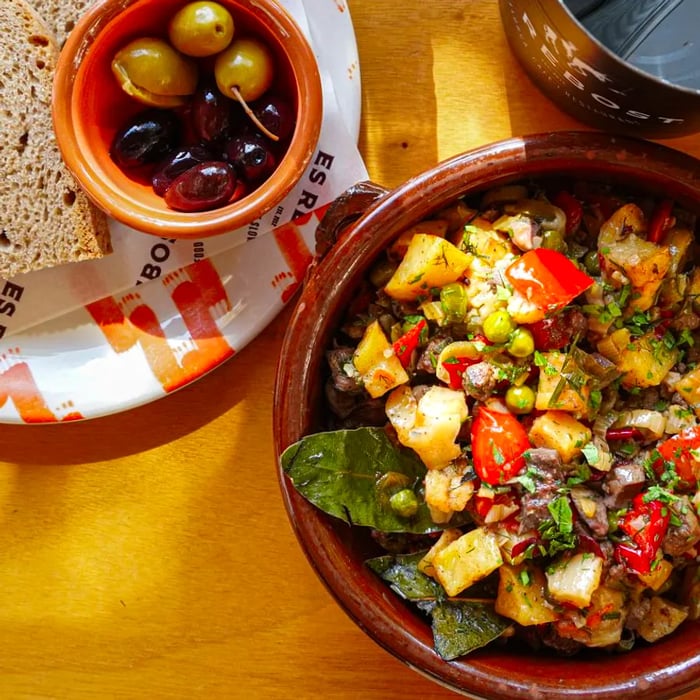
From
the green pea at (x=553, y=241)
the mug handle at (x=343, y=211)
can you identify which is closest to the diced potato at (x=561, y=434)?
the green pea at (x=553, y=241)

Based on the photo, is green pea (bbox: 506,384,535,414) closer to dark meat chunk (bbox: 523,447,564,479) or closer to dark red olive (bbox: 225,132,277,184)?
dark meat chunk (bbox: 523,447,564,479)

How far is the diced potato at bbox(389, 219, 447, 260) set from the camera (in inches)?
74.4

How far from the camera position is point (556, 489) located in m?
1.77

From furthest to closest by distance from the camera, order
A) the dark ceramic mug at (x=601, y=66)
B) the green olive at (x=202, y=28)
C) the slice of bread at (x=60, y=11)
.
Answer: the slice of bread at (x=60, y=11)
the green olive at (x=202, y=28)
the dark ceramic mug at (x=601, y=66)

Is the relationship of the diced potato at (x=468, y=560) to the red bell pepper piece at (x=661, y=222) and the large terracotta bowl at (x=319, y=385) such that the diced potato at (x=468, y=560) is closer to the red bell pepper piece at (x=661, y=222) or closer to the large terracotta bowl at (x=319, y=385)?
the large terracotta bowl at (x=319, y=385)

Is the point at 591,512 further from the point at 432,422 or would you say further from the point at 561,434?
the point at 432,422

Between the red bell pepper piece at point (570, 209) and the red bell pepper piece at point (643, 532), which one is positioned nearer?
the red bell pepper piece at point (643, 532)

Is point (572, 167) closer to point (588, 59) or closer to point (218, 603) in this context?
point (588, 59)

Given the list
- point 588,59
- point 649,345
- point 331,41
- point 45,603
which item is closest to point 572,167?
point 588,59

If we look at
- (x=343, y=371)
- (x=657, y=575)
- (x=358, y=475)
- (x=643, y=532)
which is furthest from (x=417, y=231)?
(x=657, y=575)

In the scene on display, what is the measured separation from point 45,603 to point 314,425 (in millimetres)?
1086

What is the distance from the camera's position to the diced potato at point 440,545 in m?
1.88

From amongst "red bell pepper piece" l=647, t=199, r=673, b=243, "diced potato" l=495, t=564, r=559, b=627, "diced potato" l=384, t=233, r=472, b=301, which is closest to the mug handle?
"diced potato" l=384, t=233, r=472, b=301

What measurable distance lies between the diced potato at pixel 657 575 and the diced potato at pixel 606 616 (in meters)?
0.07
